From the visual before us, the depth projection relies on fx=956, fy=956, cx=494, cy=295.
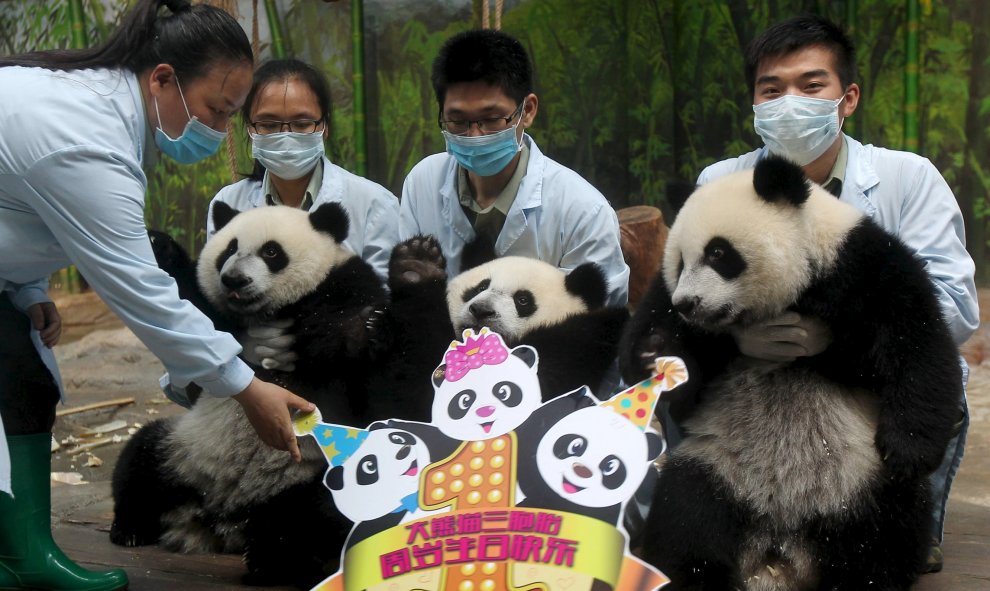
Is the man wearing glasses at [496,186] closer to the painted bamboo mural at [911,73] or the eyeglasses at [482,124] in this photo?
the eyeglasses at [482,124]

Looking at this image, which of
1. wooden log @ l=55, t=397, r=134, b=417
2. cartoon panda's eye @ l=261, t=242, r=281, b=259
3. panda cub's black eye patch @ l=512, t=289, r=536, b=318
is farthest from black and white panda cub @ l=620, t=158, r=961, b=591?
wooden log @ l=55, t=397, r=134, b=417

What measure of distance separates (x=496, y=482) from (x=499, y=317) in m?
0.60

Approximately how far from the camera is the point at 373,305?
9.41 feet

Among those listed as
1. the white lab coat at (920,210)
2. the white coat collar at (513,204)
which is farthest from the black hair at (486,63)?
the white lab coat at (920,210)

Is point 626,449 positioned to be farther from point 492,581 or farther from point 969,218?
point 969,218

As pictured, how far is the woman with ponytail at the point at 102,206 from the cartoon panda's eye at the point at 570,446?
674 mm

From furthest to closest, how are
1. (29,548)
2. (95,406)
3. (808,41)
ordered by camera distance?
(95,406) → (808,41) → (29,548)

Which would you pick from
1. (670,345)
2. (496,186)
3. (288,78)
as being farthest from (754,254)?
(288,78)

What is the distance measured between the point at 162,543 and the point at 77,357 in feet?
15.9

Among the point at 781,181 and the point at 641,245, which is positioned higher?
the point at 781,181

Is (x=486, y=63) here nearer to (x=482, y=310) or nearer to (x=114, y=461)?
(x=482, y=310)

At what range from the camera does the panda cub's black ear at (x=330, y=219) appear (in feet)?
9.91

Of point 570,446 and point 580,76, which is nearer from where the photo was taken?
point 570,446

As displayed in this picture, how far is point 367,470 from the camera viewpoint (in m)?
2.45
